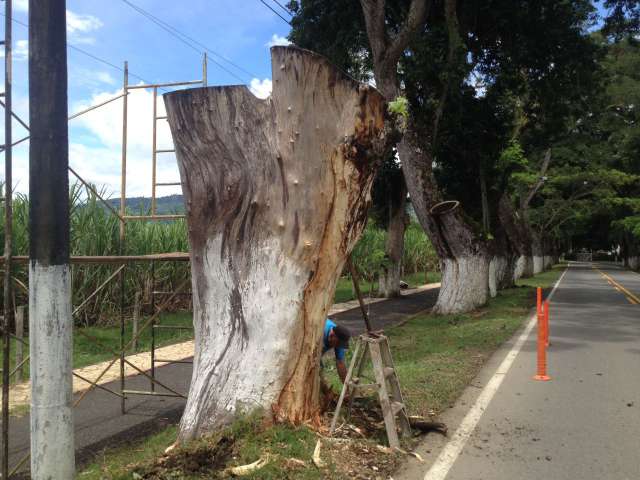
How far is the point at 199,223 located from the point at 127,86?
8318mm

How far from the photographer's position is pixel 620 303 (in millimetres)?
20281

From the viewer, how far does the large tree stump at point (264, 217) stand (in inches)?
198

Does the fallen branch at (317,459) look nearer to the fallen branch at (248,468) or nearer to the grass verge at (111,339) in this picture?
the fallen branch at (248,468)

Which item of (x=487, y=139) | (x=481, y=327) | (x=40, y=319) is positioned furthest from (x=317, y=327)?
(x=487, y=139)

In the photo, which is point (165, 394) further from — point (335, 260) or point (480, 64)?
point (480, 64)

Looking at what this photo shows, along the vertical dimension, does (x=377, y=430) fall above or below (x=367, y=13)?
below

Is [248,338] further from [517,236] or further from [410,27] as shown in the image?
[517,236]

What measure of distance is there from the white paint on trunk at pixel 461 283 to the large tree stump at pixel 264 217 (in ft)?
36.1

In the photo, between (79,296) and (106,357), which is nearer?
(106,357)

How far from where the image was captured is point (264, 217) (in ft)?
16.7

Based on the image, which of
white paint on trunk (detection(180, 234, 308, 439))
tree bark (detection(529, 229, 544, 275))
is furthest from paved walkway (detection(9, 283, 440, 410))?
tree bark (detection(529, 229, 544, 275))

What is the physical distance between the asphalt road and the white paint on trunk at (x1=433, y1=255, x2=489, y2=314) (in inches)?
159

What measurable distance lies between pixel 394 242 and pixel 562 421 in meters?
15.3

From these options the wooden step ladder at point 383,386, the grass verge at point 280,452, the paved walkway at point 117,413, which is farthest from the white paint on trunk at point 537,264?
the wooden step ladder at point 383,386
